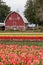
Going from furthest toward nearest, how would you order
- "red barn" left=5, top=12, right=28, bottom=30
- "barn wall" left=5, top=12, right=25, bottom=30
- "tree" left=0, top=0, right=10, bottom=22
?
"tree" left=0, top=0, right=10, bottom=22 → "red barn" left=5, top=12, right=28, bottom=30 → "barn wall" left=5, top=12, right=25, bottom=30

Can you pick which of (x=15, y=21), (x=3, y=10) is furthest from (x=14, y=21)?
(x=3, y=10)

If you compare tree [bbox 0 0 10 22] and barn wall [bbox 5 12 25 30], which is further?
tree [bbox 0 0 10 22]

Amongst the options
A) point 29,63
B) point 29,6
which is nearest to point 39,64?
point 29,63

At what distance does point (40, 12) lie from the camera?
Answer: 248 feet

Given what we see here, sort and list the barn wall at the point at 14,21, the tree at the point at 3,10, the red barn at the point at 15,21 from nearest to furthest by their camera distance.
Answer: the barn wall at the point at 14,21, the red barn at the point at 15,21, the tree at the point at 3,10

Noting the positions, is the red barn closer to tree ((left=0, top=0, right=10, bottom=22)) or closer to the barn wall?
the barn wall

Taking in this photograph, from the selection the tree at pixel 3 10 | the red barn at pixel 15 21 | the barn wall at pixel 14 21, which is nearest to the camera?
the barn wall at pixel 14 21

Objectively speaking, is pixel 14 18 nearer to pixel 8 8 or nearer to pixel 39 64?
pixel 8 8

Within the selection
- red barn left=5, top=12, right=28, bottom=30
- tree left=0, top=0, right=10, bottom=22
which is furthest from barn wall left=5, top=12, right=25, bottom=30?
tree left=0, top=0, right=10, bottom=22

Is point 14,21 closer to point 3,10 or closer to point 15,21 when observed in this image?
point 15,21

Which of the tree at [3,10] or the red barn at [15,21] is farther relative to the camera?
the tree at [3,10]

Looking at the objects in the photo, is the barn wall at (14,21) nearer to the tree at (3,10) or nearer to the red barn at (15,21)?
the red barn at (15,21)

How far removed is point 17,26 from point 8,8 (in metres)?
32.3

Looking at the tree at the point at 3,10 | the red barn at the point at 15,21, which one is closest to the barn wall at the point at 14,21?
the red barn at the point at 15,21
